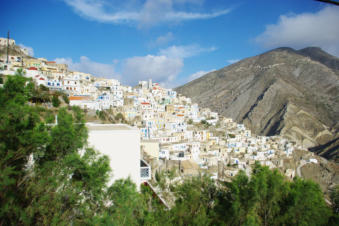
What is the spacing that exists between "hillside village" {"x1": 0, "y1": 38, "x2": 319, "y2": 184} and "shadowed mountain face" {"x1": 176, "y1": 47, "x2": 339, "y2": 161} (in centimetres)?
2360

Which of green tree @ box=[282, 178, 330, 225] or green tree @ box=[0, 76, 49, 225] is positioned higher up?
green tree @ box=[0, 76, 49, 225]

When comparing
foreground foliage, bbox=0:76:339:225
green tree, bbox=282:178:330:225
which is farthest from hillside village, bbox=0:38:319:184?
green tree, bbox=282:178:330:225

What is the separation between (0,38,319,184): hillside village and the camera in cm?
2714

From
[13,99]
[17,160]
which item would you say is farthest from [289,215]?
[13,99]

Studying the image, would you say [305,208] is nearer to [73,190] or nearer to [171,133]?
[73,190]

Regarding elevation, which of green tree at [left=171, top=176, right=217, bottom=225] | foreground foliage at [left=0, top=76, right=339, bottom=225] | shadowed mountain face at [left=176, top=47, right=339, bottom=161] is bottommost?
green tree at [left=171, top=176, right=217, bottom=225]

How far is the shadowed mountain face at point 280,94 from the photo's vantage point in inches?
2662

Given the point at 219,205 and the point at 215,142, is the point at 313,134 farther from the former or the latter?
the point at 219,205

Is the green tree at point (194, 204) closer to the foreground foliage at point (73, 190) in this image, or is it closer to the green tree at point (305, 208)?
the foreground foliage at point (73, 190)

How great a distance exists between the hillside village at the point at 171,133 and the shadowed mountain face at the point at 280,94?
23600mm

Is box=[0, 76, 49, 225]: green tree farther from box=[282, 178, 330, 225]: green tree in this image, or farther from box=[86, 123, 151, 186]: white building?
box=[282, 178, 330, 225]: green tree

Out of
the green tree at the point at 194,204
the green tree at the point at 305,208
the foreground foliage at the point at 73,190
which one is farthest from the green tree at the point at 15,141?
the green tree at the point at 305,208

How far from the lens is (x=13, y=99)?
469cm

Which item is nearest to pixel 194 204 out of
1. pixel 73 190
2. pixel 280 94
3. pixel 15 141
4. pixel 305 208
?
pixel 305 208
